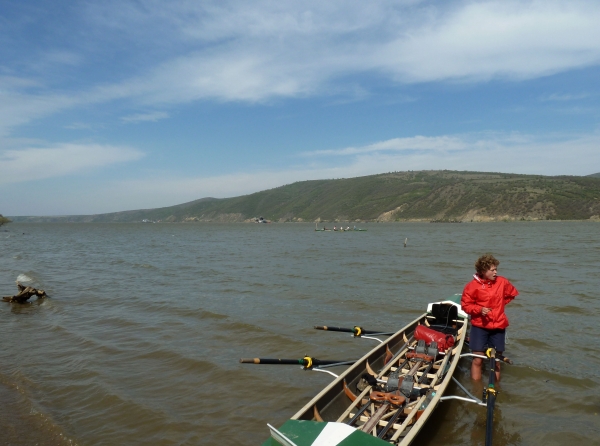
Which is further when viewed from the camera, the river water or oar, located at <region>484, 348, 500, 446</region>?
the river water

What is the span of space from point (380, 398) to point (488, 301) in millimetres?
2785

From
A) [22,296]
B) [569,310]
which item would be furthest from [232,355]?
[569,310]

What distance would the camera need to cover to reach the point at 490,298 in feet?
24.7

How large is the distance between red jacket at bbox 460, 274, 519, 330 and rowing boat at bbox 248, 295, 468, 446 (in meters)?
1.18

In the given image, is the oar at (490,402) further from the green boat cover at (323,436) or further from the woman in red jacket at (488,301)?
the green boat cover at (323,436)

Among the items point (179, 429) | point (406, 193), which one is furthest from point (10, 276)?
point (406, 193)

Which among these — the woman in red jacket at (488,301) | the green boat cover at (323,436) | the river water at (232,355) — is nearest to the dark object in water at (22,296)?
A: the river water at (232,355)

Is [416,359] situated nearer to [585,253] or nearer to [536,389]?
[536,389]

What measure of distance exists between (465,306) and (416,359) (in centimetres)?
158

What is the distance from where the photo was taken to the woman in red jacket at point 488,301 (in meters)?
7.44

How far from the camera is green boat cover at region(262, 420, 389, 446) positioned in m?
4.64

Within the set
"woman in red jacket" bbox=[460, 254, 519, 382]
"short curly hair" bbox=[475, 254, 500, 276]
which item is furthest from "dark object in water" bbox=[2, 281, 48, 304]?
"short curly hair" bbox=[475, 254, 500, 276]

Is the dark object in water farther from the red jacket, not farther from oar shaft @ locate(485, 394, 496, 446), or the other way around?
oar shaft @ locate(485, 394, 496, 446)

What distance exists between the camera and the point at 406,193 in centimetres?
17962
